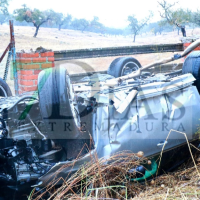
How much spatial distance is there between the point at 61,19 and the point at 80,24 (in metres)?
5.02

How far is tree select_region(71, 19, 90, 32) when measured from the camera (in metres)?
57.7

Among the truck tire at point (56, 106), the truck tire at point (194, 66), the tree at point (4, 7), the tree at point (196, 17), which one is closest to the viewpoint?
the truck tire at point (56, 106)

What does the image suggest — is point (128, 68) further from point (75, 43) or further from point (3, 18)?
point (3, 18)

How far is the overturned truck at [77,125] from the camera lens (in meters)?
2.41

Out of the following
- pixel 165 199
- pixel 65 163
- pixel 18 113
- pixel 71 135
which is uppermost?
pixel 18 113

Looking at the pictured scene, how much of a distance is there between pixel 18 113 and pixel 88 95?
77 cm

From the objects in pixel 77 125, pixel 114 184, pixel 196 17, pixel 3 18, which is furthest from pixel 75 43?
pixel 114 184

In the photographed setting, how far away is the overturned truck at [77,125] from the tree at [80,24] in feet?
188

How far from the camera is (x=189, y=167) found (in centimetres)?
321

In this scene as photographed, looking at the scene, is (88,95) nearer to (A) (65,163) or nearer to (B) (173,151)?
(A) (65,163)

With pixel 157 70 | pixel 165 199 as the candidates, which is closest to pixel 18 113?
pixel 165 199

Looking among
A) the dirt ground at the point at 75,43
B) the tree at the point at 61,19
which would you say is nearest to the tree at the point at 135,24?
the dirt ground at the point at 75,43

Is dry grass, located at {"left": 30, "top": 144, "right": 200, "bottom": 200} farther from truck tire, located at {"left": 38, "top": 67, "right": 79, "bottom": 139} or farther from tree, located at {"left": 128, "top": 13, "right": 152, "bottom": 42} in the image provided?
tree, located at {"left": 128, "top": 13, "right": 152, "bottom": 42}

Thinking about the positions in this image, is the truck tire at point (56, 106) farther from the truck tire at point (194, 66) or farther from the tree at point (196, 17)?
the tree at point (196, 17)
